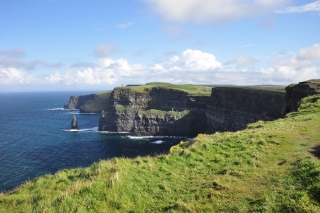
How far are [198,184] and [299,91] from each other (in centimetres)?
4912

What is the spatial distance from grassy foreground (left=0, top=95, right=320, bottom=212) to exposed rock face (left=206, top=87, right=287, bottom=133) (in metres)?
67.5

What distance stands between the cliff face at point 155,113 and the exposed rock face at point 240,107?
342 inches

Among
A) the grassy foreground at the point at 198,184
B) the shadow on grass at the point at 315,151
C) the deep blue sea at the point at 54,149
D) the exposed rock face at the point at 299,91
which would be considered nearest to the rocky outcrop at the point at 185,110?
the deep blue sea at the point at 54,149

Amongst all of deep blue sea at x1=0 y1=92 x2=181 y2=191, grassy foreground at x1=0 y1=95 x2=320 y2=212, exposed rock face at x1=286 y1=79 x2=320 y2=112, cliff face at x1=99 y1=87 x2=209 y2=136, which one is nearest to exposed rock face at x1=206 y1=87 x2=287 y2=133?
cliff face at x1=99 y1=87 x2=209 y2=136

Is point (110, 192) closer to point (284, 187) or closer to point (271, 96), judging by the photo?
point (284, 187)

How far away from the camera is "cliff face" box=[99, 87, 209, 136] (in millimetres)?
111250

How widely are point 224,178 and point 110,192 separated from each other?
21.7ft

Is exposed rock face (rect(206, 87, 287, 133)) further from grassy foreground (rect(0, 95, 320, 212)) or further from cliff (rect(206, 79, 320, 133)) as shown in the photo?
grassy foreground (rect(0, 95, 320, 212))

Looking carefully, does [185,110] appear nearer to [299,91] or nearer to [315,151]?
[299,91]

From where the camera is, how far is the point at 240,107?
95.5m

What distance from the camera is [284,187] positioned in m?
10.6

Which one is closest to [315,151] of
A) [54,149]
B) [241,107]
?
[54,149]

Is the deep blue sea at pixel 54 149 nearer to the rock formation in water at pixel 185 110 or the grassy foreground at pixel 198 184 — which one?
the rock formation in water at pixel 185 110

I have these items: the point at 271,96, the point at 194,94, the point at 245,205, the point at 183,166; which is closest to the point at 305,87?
the point at 271,96
